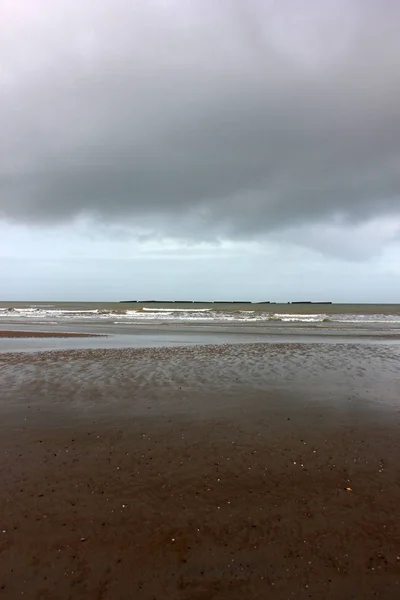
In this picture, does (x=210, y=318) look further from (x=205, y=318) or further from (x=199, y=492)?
(x=199, y=492)

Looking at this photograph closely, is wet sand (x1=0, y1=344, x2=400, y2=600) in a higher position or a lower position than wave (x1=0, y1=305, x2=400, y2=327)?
lower

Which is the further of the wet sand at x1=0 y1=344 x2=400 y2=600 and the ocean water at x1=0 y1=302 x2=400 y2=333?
the ocean water at x1=0 y1=302 x2=400 y2=333

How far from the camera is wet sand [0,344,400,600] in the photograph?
4492 millimetres

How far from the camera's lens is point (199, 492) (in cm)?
633

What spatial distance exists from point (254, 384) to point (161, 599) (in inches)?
402

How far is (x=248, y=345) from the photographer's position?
25562mm

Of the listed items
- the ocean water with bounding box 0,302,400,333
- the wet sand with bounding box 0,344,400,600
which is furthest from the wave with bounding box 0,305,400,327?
the wet sand with bounding box 0,344,400,600

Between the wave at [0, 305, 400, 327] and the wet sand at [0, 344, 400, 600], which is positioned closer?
the wet sand at [0, 344, 400, 600]

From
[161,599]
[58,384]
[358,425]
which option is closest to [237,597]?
[161,599]

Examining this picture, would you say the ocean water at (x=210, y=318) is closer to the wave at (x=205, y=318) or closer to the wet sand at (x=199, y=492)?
the wave at (x=205, y=318)

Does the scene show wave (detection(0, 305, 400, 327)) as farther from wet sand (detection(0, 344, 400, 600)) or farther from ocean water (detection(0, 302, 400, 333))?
wet sand (detection(0, 344, 400, 600))

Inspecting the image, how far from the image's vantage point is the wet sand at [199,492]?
4.49m

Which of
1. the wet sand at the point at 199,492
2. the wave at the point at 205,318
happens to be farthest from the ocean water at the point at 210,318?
the wet sand at the point at 199,492

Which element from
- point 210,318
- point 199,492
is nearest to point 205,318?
point 210,318
